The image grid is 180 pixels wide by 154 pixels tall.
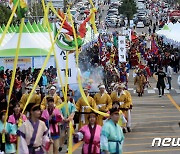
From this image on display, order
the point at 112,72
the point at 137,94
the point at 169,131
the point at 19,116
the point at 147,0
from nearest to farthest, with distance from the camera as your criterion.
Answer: the point at 19,116, the point at 169,131, the point at 112,72, the point at 137,94, the point at 147,0

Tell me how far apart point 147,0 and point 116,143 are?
436ft

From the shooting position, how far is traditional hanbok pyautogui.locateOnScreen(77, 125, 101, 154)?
13.2 meters

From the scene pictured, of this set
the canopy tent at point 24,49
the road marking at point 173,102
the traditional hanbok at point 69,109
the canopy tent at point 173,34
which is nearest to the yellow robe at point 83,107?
the traditional hanbok at point 69,109

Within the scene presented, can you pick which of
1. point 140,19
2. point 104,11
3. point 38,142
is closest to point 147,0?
point 104,11

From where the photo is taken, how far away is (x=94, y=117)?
1324cm

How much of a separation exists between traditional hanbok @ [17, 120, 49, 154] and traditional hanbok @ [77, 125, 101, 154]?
100 centimetres

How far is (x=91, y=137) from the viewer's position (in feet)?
43.4

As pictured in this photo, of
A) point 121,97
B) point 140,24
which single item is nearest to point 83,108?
point 121,97

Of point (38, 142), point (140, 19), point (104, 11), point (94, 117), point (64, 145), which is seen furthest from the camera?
point (104, 11)

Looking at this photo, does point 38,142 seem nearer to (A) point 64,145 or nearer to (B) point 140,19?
(A) point 64,145

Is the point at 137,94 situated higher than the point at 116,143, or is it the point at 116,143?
the point at 116,143

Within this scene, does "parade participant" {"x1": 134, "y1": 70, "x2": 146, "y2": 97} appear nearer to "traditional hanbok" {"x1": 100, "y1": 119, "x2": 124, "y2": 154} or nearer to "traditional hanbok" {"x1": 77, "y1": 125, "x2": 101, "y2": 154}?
"traditional hanbok" {"x1": 77, "y1": 125, "x2": 101, "y2": 154}

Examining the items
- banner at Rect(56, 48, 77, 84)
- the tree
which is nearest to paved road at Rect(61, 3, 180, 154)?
banner at Rect(56, 48, 77, 84)

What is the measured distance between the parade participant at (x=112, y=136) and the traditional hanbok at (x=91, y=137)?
364mm
